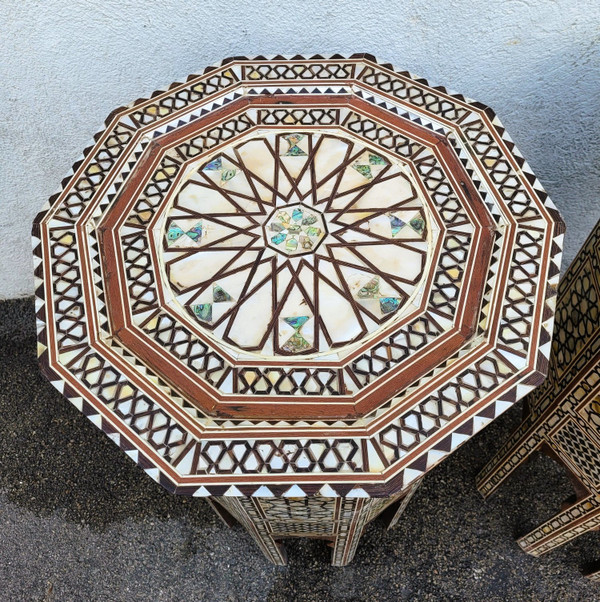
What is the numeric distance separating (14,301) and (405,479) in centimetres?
241

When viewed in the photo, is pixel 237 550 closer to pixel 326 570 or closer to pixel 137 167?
pixel 326 570

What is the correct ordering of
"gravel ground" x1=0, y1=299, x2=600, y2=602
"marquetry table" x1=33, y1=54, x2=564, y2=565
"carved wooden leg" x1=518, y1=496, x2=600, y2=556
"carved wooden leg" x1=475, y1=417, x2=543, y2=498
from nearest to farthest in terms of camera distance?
1. "marquetry table" x1=33, y1=54, x2=564, y2=565
2. "carved wooden leg" x1=518, y1=496, x2=600, y2=556
3. "carved wooden leg" x1=475, y1=417, x2=543, y2=498
4. "gravel ground" x1=0, y1=299, x2=600, y2=602

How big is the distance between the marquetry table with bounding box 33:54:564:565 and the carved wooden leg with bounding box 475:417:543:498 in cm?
55

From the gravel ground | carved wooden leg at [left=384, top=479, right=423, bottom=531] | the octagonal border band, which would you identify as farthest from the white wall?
carved wooden leg at [left=384, top=479, right=423, bottom=531]

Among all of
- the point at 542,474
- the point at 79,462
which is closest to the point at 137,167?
the point at 79,462

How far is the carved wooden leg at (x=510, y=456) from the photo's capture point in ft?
5.18

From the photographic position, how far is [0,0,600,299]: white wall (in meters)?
1.63

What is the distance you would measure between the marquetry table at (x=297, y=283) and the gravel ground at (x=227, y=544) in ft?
1.60

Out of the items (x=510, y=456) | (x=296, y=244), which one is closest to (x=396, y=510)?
(x=510, y=456)

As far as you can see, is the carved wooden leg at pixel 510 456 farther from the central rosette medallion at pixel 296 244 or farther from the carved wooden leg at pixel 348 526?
the central rosette medallion at pixel 296 244

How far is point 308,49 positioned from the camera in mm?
1785

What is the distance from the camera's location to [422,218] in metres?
1.26

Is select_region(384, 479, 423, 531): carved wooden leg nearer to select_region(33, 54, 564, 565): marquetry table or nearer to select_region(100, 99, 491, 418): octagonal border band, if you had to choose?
select_region(33, 54, 564, 565): marquetry table

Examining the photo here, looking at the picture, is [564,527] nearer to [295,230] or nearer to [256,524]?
[256,524]
